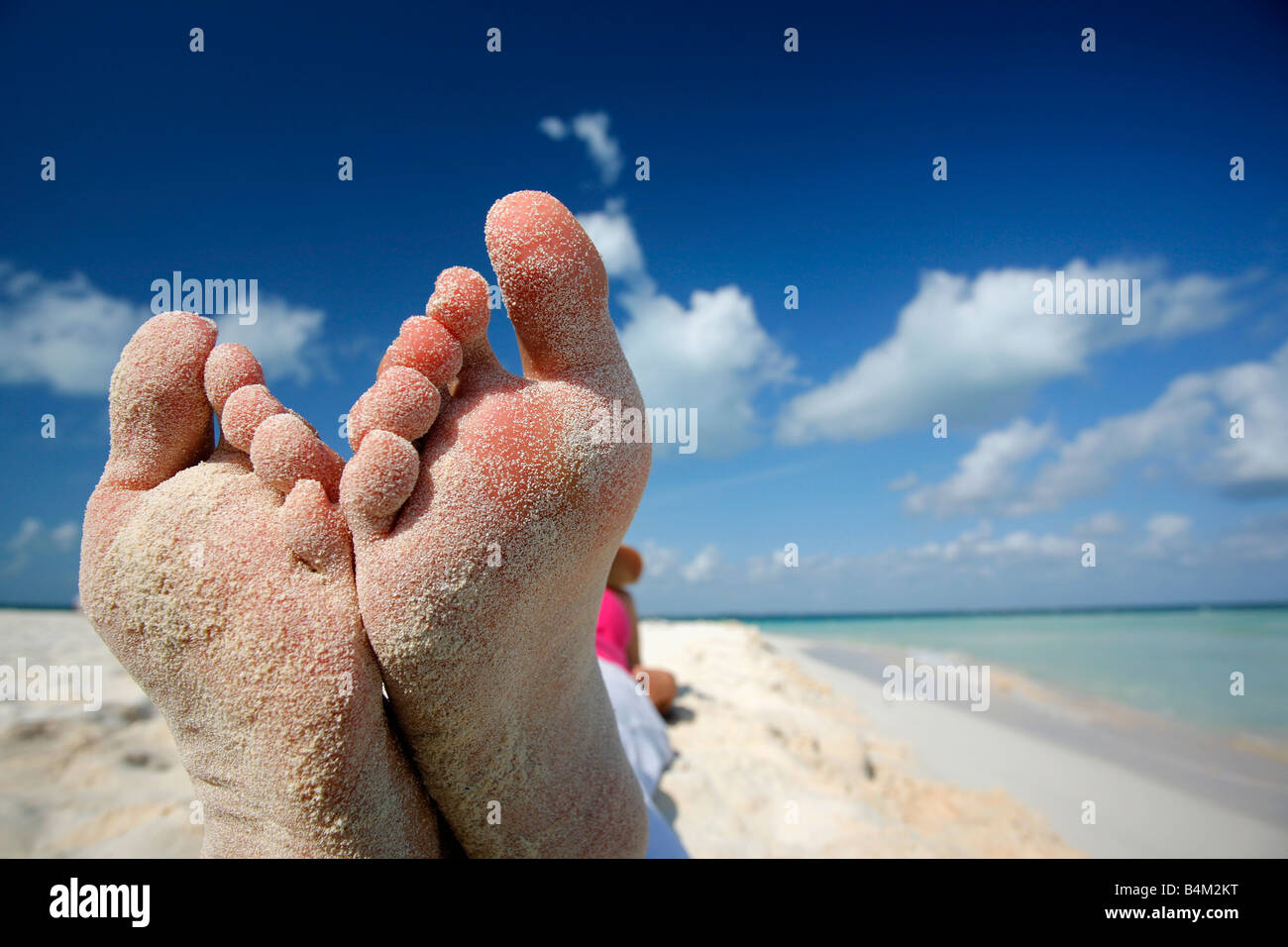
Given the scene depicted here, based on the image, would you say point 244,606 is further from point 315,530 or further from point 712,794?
point 712,794

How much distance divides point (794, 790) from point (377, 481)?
6.36ft

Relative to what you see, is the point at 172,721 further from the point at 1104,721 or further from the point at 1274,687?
the point at 1274,687

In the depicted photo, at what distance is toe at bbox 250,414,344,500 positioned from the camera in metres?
0.89

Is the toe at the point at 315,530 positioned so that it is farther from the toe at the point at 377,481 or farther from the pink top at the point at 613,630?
the pink top at the point at 613,630

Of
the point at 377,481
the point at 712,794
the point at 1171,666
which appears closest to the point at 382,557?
the point at 377,481

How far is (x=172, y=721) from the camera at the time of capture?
93 centimetres

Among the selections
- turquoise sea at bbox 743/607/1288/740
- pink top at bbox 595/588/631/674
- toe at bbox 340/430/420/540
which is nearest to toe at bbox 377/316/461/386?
toe at bbox 340/430/420/540

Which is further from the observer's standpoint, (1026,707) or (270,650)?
(1026,707)

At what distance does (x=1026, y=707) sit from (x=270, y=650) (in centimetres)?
537

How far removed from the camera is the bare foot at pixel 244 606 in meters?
0.83
